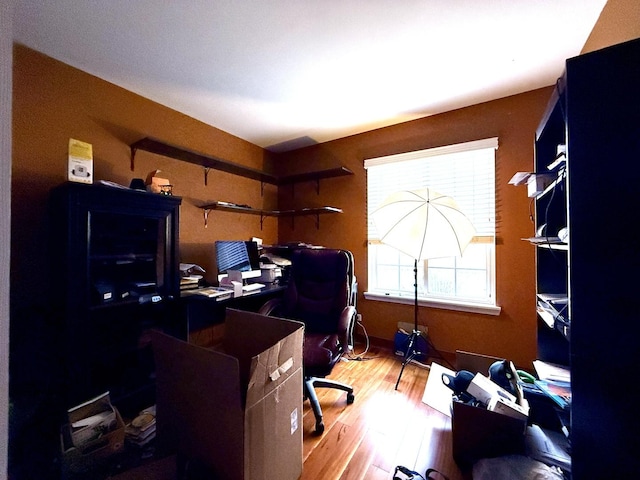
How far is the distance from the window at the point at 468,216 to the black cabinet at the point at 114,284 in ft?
6.35

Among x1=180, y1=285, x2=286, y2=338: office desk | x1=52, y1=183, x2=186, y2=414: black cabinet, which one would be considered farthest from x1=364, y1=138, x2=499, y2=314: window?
x1=52, y1=183, x2=186, y2=414: black cabinet

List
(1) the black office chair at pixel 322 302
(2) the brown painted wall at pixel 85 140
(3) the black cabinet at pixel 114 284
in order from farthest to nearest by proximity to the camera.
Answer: (1) the black office chair at pixel 322 302, (2) the brown painted wall at pixel 85 140, (3) the black cabinet at pixel 114 284

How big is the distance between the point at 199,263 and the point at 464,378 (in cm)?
234

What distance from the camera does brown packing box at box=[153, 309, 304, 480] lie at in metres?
0.77

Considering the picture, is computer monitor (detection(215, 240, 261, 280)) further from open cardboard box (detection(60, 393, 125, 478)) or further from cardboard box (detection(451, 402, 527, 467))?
cardboard box (detection(451, 402, 527, 467))

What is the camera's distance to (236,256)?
225 cm

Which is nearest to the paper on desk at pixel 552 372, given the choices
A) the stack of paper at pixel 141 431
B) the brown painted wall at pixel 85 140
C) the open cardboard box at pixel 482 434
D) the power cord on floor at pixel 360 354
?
the open cardboard box at pixel 482 434

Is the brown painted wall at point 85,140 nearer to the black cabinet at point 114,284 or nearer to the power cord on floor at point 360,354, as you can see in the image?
the black cabinet at point 114,284

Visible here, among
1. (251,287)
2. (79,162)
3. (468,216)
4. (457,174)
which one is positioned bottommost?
(251,287)

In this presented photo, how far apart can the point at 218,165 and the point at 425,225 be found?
6.72 feet

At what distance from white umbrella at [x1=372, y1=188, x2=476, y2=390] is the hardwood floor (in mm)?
206

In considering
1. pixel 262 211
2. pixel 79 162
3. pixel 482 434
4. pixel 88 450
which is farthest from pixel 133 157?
pixel 482 434

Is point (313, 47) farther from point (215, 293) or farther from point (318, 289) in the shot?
point (215, 293)

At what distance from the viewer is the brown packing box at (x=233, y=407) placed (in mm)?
770
